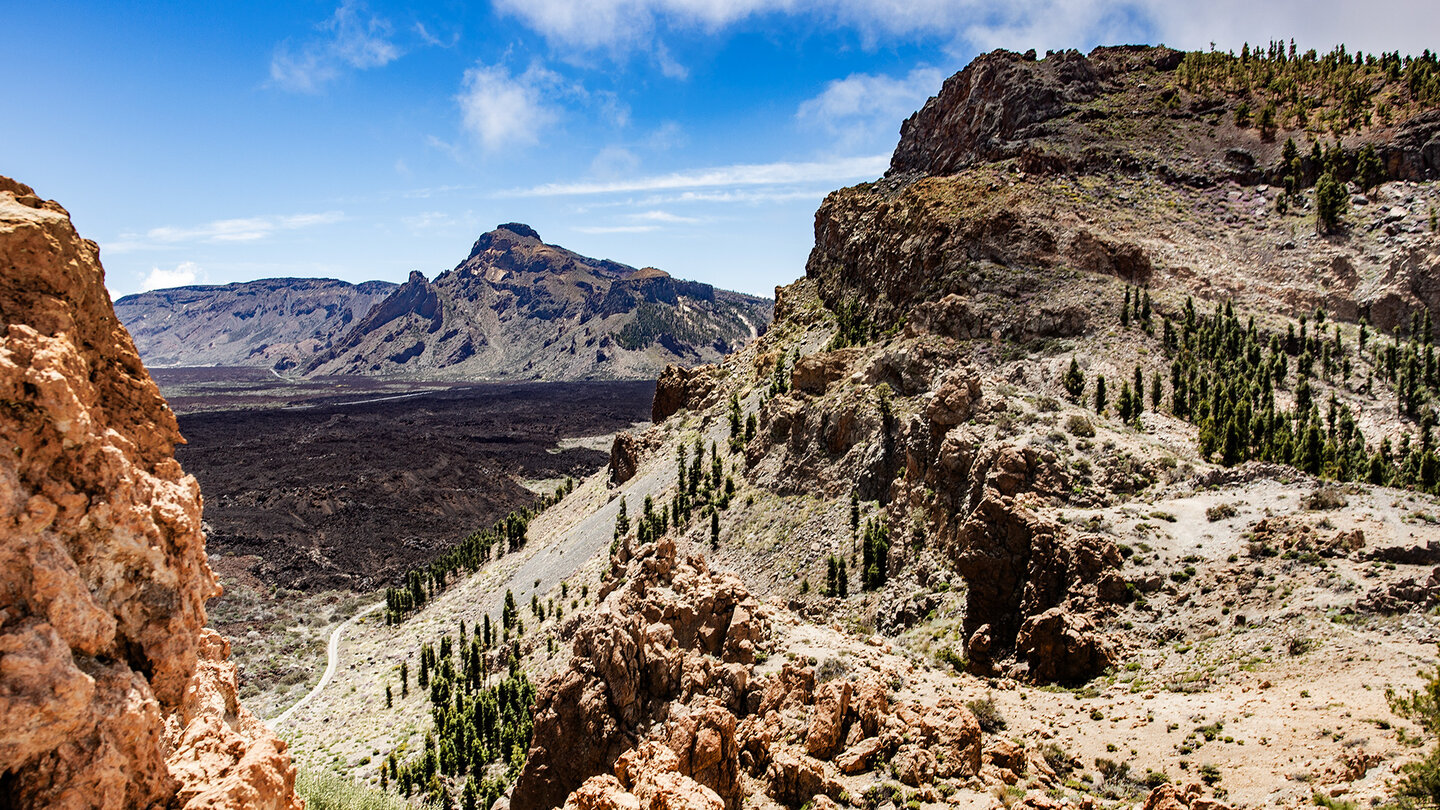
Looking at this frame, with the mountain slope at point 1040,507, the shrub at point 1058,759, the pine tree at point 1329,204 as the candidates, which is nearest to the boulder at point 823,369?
the mountain slope at point 1040,507

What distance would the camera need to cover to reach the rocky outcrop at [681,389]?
86.4 meters

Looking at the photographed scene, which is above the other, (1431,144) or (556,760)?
(1431,144)

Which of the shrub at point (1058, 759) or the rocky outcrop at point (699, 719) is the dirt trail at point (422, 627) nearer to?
the rocky outcrop at point (699, 719)

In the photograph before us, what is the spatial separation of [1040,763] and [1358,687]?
934 centimetres

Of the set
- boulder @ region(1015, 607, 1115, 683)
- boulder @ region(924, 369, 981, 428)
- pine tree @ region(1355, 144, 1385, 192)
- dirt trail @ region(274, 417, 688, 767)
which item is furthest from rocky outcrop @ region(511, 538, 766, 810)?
pine tree @ region(1355, 144, 1385, 192)

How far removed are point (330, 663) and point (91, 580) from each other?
6238 cm

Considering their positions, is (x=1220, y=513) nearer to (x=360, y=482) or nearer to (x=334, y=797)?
(x=334, y=797)

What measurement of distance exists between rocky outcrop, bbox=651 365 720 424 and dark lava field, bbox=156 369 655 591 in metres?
35.4

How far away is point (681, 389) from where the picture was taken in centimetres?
9012

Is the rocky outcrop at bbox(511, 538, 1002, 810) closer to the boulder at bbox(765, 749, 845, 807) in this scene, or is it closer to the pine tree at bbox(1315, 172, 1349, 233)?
the boulder at bbox(765, 749, 845, 807)

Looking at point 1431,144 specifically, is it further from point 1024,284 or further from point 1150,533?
point 1150,533

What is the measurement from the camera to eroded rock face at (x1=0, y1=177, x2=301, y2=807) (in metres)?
7.49

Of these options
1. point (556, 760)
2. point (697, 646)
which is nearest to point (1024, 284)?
point (697, 646)

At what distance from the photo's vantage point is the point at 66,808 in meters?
7.54
